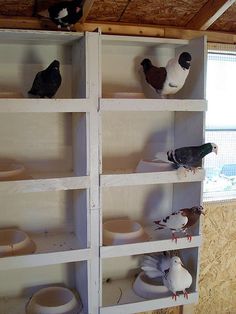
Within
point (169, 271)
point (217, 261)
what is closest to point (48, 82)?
point (169, 271)

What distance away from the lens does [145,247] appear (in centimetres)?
141

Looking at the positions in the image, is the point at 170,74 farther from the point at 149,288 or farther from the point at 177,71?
the point at 149,288

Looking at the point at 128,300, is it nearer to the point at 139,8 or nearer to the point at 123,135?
the point at 123,135

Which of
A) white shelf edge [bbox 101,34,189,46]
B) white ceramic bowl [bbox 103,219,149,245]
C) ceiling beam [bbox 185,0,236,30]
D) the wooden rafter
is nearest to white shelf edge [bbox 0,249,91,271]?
white ceramic bowl [bbox 103,219,149,245]

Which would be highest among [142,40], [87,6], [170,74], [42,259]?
[87,6]

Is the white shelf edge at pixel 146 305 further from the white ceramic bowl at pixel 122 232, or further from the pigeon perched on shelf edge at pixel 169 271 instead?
the white ceramic bowl at pixel 122 232

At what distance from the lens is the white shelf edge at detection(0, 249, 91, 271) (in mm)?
1267

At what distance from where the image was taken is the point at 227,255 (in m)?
1.88

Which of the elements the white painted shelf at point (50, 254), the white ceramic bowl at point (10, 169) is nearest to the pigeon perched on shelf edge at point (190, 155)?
the white painted shelf at point (50, 254)

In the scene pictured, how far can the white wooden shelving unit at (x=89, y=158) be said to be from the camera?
1.29 m

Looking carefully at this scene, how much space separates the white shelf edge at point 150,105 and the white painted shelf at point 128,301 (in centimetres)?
82

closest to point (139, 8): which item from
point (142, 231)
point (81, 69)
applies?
point (81, 69)

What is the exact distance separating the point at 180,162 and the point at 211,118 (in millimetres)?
535

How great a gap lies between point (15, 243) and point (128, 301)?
55cm
